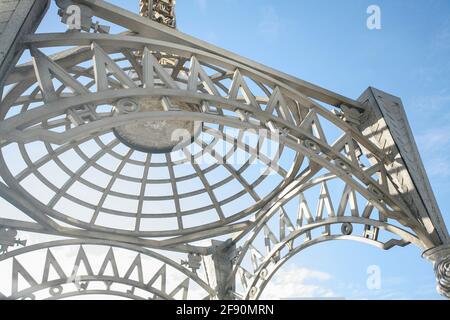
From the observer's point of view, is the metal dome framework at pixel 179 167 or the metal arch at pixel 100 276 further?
the metal arch at pixel 100 276

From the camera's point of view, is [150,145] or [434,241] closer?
[434,241]

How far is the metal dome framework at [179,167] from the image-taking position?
30.3 feet

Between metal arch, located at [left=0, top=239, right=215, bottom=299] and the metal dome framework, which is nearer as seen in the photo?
the metal dome framework

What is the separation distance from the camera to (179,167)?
18.8 metres

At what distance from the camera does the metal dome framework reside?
9.24 meters

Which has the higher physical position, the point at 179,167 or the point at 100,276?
the point at 179,167
